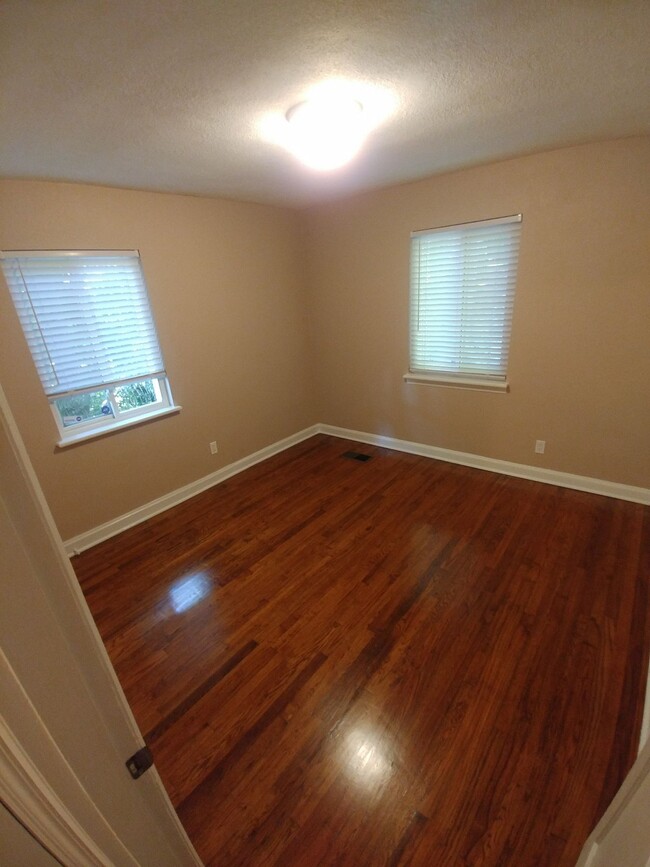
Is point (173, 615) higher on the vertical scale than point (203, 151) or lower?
lower

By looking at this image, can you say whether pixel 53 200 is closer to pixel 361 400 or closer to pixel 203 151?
pixel 203 151

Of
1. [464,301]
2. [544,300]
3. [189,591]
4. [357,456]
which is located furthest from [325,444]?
[544,300]

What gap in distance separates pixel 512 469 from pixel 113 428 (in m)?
3.24

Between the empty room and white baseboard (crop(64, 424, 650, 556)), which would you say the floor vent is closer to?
the empty room

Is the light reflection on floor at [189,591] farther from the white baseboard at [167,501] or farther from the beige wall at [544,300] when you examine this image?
the beige wall at [544,300]

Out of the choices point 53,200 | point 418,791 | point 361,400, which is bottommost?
point 418,791

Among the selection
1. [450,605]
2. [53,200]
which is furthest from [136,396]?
[450,605]

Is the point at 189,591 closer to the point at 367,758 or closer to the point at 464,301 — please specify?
the point at 367,758

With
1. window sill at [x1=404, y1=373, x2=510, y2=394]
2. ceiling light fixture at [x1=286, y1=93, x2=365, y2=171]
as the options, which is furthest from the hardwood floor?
ceiling light fixture at [x1=286, y1=93, x2=365, y2=171]

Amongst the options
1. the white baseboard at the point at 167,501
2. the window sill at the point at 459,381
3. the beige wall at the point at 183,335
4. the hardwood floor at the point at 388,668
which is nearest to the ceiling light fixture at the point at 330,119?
the beige wall at the point at 183,335

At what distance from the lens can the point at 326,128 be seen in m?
1.61

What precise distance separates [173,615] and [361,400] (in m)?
2.66

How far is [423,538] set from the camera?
2.42 m

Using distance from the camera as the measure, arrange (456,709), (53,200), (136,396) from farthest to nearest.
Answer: (136,396)
(53,200)
(456,709)
